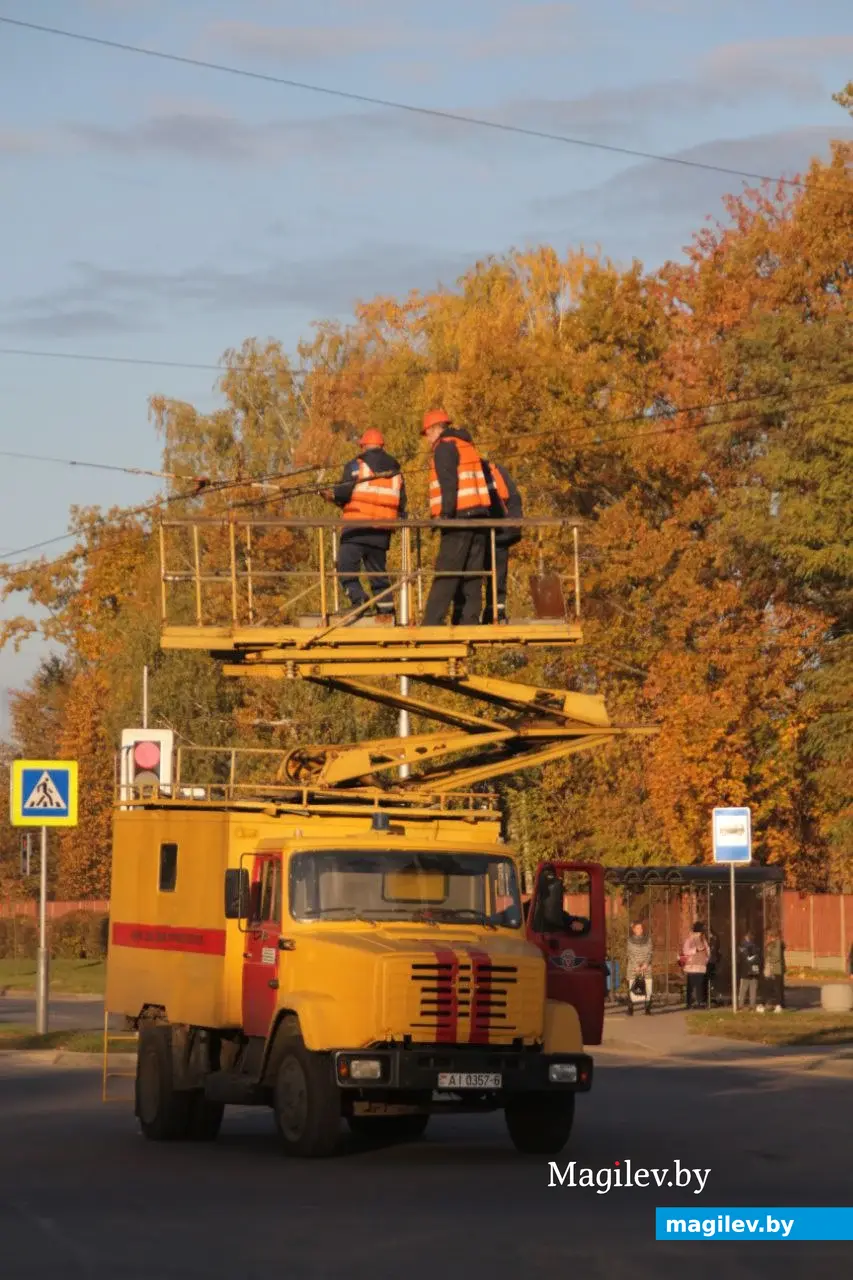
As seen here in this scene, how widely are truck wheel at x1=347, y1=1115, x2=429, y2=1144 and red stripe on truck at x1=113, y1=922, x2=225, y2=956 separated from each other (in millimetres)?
1746

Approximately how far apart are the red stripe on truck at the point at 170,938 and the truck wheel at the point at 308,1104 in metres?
1.63

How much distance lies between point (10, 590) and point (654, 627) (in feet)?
120

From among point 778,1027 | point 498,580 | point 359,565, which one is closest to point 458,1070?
point 498,580

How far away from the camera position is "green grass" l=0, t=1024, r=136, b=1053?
93.6 feet

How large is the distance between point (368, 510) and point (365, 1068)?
5975mm

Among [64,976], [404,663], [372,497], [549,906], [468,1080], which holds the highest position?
[372,497]

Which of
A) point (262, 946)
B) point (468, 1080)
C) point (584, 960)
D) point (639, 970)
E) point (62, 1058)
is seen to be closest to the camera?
point (468, 1080)

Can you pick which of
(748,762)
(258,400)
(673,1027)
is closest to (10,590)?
(258,400)

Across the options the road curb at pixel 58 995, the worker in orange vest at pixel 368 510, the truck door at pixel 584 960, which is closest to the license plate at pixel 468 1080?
the truck door at pixel 584 960

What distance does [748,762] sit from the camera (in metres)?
55.1

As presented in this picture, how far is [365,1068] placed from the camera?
52.7 ft
